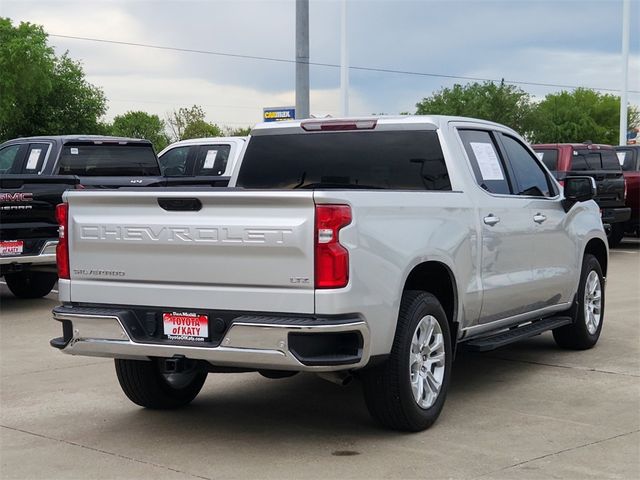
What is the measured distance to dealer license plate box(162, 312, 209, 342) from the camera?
5.64 meters

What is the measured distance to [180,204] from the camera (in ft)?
A: 18.9

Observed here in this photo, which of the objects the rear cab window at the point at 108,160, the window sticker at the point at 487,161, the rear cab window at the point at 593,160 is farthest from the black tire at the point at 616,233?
the window sticker at the point at 487,161

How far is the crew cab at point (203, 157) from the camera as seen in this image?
17469 mm

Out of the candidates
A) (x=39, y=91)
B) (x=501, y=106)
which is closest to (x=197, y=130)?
(x=39, y=91)

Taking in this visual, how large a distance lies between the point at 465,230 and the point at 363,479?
2.14m

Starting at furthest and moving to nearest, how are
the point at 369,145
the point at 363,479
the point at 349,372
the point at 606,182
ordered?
1. the point at 606,182
2. the point at 369,145
3. the point at 349,372
4. the point at 363,479

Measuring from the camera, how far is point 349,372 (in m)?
5.85

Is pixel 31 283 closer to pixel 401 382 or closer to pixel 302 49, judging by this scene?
pixel 302 49

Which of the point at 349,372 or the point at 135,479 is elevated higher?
the point at 349,372

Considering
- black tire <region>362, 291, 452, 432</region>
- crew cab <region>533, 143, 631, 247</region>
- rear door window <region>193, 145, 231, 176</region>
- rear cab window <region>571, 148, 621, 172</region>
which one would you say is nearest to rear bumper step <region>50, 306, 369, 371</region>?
black tire <region>362, 291, 452, 432</region>

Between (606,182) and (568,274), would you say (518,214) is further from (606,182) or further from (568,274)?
(606,182)

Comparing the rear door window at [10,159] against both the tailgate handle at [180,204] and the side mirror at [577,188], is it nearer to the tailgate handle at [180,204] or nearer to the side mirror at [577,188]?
the side mirror at [577,188]

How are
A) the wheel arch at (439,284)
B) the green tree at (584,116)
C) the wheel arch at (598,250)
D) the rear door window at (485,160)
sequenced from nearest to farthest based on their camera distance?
the wheel arch at (439,284)
the rear door window at (485,160)
the wheel arch at (598,250)
the green tree at (584,116)

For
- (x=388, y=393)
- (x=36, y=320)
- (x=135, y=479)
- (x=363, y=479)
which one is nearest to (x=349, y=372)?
(x=388, y=393)
